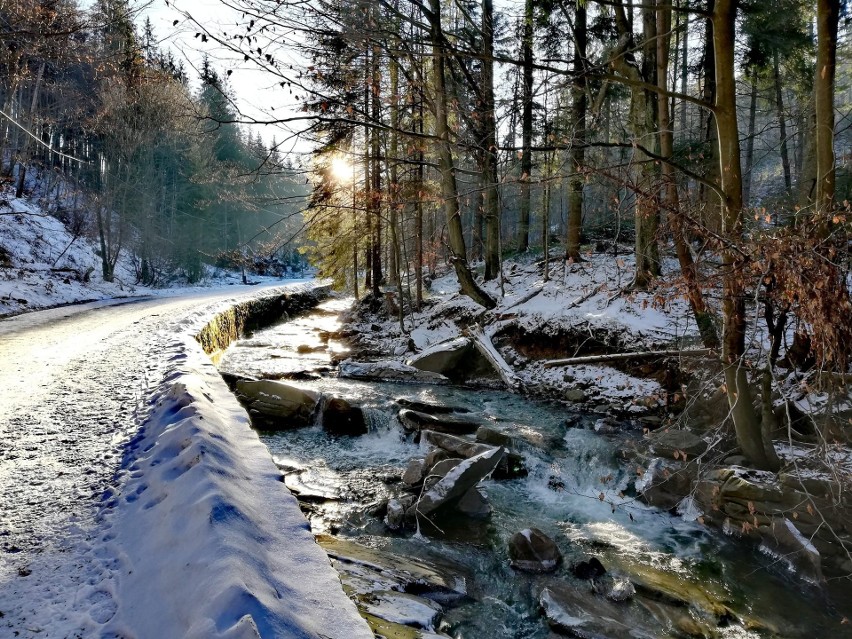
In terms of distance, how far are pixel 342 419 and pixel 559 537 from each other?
4.20 metres

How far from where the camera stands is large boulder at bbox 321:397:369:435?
A: 835cm

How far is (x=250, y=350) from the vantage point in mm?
14688

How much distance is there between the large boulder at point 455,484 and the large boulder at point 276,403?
3.49m

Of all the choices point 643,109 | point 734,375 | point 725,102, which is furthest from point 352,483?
point 643,109

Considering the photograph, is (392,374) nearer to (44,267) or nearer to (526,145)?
(526,145)

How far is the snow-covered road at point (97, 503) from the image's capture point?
225 cm

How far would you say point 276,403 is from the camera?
855 centimetres

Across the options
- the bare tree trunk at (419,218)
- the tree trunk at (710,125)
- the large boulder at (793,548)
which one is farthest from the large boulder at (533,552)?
the bare tree trunk at (419,218)

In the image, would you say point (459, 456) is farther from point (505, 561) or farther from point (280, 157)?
point (280, 157)

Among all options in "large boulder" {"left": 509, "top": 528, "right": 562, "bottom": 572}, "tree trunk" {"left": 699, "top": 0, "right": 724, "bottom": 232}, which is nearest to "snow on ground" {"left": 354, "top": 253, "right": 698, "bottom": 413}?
"tree trunk" {"left": 699, "top": 0, "right": 724, "bottom": 232}

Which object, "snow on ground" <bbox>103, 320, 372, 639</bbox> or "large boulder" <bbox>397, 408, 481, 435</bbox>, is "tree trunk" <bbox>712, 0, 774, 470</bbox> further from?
"large boulder" <bbox>397, 408, 481, 435</bbox>

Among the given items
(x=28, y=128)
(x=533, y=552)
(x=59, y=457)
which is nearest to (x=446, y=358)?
(x=533, y=552)

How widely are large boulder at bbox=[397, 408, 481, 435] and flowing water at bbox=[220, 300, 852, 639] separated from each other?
19 centimetres

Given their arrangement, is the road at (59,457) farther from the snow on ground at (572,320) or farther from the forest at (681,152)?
the snow on ground at (572,320)
